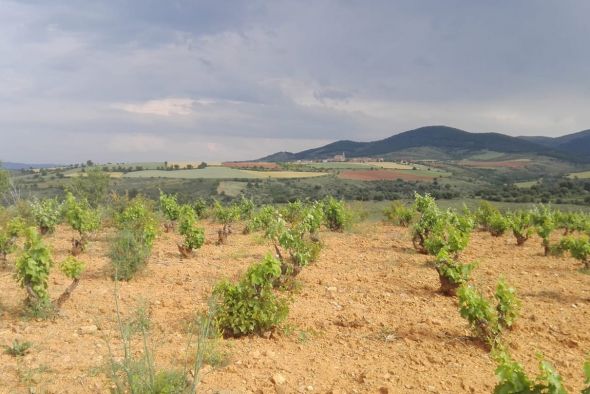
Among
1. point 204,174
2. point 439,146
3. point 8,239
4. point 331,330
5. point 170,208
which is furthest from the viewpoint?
point 439,146

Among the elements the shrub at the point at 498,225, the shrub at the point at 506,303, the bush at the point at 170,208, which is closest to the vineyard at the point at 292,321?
the shrub at the point at 506,303

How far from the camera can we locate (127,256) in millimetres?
9125

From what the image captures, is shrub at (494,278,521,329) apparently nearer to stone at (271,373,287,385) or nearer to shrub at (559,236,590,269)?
stone at (271,373,287,385)

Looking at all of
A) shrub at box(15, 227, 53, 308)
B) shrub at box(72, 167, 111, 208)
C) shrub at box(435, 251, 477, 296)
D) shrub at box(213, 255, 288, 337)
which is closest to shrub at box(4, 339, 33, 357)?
shrub at box(15, 227, 53, 308)

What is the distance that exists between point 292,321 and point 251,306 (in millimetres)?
891

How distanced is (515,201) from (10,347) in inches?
1651

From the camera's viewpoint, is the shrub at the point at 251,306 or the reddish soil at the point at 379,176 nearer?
the shrub at the point at 251,306

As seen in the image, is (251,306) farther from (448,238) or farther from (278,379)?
(448,238)

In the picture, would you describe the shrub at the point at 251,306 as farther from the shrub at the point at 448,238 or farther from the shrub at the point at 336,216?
the shrub at the point at 336,216

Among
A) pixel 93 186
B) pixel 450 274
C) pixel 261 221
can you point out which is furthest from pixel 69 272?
pixel 93 186

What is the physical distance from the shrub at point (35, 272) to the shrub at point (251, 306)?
108 inches

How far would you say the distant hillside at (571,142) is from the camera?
158000 mm

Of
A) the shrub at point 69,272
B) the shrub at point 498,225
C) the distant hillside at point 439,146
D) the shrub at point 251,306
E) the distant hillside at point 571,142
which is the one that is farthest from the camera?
the distant hillside at point 571,142

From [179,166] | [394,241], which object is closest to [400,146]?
[179,166]
